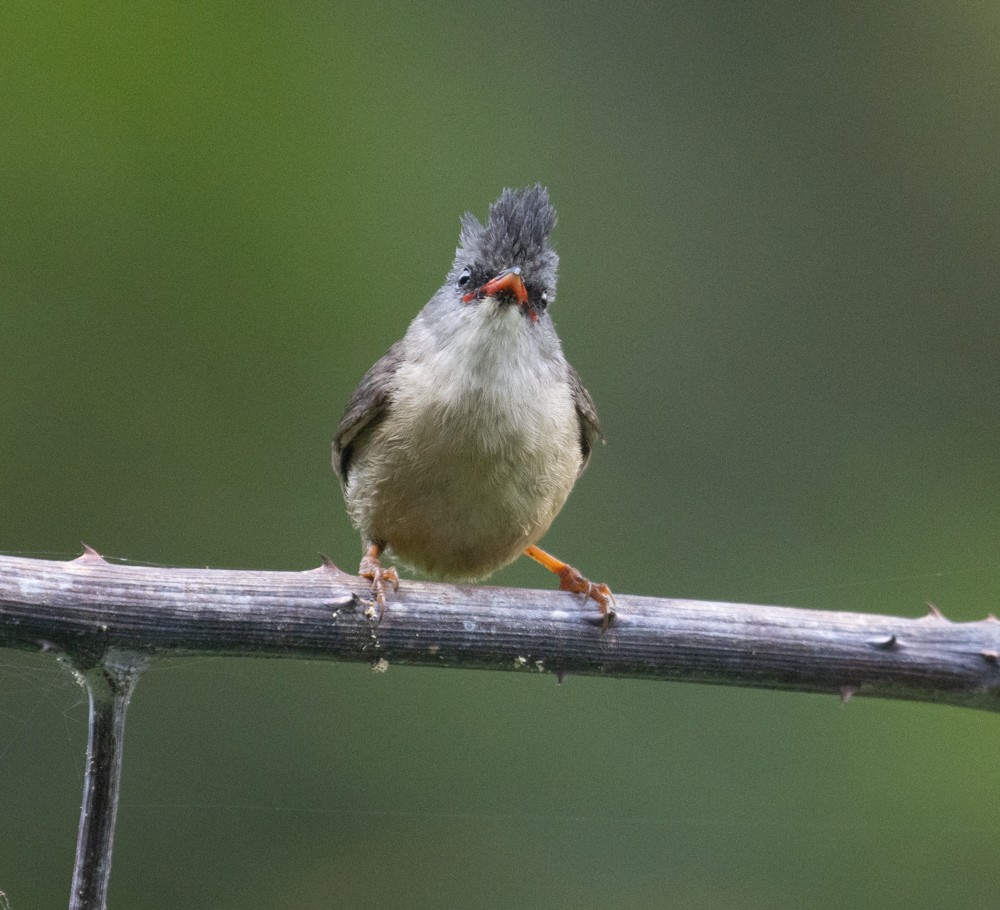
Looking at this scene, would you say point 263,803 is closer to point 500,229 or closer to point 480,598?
point 480,598

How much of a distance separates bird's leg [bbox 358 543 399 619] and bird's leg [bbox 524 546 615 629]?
0.42 meters

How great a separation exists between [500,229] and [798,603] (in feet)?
6.72

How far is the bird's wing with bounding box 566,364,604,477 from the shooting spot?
10.8ft

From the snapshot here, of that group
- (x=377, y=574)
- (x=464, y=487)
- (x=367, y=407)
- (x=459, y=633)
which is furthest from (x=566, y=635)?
(x=367, y=407)

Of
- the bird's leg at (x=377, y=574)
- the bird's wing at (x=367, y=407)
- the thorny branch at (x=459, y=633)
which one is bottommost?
the thorny branch at (x=459, y=633)

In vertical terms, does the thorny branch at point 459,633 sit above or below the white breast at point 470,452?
below

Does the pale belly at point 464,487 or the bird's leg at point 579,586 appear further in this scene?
the pale belly at point 464,487

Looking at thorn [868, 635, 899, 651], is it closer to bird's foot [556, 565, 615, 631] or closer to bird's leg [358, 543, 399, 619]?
bird's foot [556, 565, 615, 631]

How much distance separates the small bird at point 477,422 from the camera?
290cm

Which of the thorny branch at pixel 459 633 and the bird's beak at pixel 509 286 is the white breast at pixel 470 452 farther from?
the thorny branch at pixel 459 633

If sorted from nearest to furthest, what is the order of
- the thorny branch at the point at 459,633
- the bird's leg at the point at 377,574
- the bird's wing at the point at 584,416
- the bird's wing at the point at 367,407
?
1. the thorny branch at the point at 459,633
2. the bird's leg at the point at 377,574
3. the bird's wing at the point at 367,407
4. the bird's wing at the point at 584,416

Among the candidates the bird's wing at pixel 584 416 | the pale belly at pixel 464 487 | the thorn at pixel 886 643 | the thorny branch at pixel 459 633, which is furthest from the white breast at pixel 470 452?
the thorn at pixel 886 643

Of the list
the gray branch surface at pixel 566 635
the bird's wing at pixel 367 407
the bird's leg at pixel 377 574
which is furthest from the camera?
the bird's wing at pixel 367 407

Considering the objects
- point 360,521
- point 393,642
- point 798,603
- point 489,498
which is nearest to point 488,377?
point 489,498
